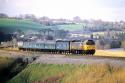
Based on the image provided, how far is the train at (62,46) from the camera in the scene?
11.7 m

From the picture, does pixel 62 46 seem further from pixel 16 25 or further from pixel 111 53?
pixel 111 53

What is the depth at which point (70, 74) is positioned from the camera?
10844 mm

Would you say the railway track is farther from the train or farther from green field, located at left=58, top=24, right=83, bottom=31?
green field, located at left=58, top=24, right=83, bottom=31

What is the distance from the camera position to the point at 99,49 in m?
11.3

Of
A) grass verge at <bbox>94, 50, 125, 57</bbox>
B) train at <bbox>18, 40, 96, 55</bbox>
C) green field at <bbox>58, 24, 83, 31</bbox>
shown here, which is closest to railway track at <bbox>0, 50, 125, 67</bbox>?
grass verge at <bbox>94, 50, 125, 57</bbox>

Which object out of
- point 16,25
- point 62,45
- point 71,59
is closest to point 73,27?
point 62,45

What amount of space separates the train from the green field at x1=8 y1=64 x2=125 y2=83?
37.3 inches

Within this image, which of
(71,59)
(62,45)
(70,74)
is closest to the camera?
(70,74)

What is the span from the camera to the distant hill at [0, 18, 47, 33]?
12648 mm

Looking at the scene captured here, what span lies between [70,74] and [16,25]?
3196mm

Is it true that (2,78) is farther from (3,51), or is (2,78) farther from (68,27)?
(68,27)

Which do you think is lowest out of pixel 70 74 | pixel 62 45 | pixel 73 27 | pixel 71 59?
pixel 70 74

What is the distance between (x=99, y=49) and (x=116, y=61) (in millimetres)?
1034

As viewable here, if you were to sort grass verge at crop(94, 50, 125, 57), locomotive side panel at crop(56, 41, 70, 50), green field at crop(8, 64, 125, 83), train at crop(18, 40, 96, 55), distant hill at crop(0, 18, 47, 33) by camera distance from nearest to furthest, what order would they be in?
green field at crop(8, 64, 125, 83), grass verge at crop(94, 50, 125, 57), train at crop(18, 40, 96, 55), locomotive side panel at crop(56, 41, 70, 50), distant hill at crop(0, 18, 47, 33)
